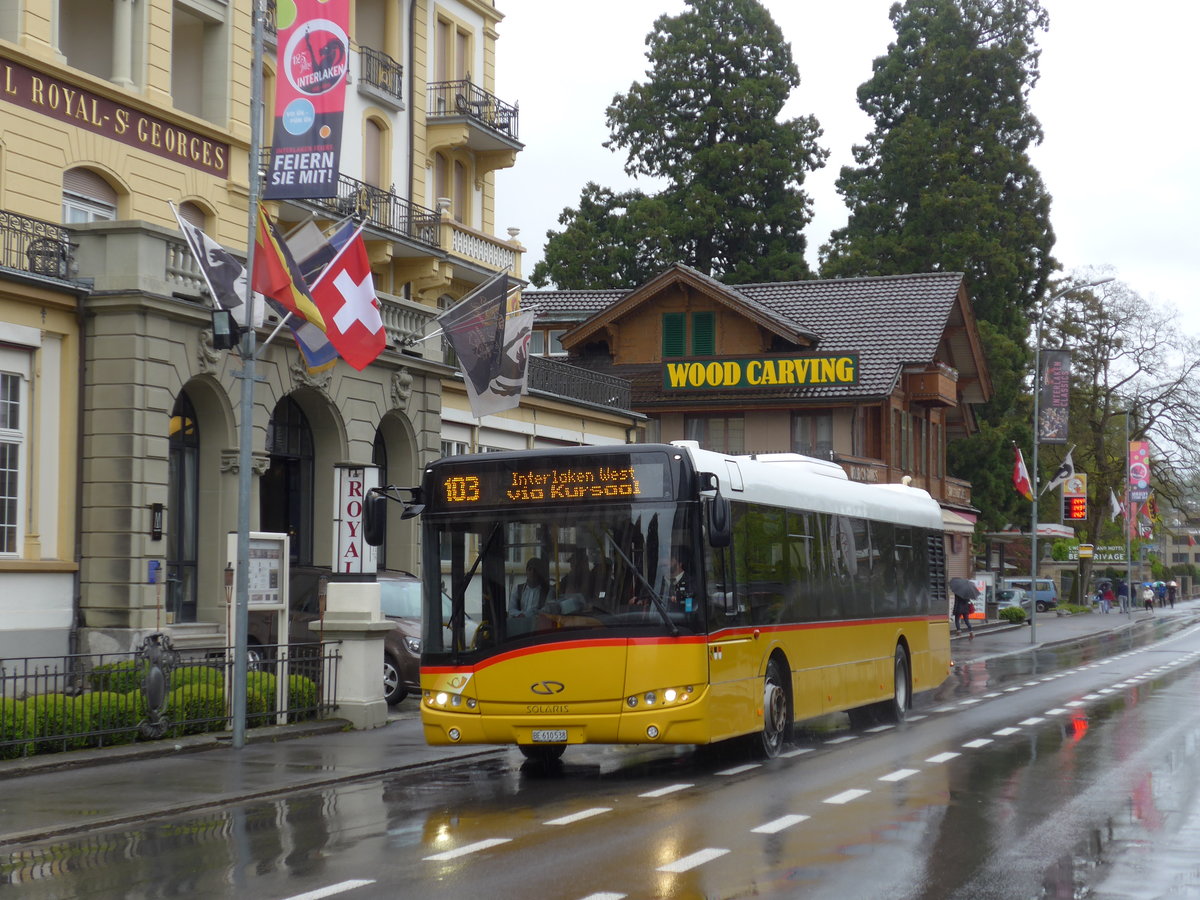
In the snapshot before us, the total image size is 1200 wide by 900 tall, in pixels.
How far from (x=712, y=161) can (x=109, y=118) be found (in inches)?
1687

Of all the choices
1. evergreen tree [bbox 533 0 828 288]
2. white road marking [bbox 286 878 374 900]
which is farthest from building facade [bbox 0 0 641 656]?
evergreen tree [bbox 533 0 828 288]

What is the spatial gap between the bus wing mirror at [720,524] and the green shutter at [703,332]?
39.5 metres

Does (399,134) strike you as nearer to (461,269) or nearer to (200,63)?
(461,269)

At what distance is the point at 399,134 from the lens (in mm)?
35188

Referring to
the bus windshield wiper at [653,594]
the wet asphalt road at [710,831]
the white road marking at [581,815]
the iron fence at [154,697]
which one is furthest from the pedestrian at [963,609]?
the white road marking at [581,815]

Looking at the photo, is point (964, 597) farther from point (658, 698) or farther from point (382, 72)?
point (658, 698)

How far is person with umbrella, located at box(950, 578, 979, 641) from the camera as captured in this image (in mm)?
49438

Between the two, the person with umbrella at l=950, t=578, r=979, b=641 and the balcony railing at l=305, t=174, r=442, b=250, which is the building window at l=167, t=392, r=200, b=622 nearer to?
the balcony railing at l=305, t=174, r=442, b=250

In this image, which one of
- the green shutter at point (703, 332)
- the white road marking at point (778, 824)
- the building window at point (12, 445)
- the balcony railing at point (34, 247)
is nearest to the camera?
the white road marking at point (778, 824)

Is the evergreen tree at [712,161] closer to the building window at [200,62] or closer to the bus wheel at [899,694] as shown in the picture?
the building window at [200,62]

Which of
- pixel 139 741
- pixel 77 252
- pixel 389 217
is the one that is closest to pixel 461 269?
pixel 389 217

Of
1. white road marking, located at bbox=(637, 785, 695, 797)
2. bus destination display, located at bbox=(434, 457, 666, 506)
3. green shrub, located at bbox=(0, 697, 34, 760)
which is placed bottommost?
white road marking, located at bbox=(637, 785, 695, 797)

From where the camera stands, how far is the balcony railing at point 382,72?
3384cm

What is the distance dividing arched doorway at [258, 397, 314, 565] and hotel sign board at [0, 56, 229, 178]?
177 inches
